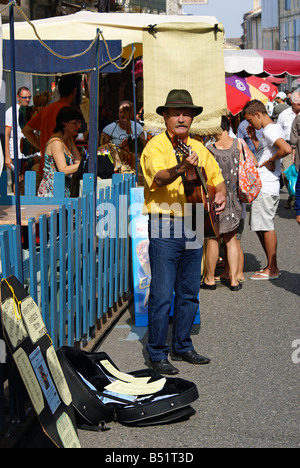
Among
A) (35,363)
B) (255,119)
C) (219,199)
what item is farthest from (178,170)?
(255,119)

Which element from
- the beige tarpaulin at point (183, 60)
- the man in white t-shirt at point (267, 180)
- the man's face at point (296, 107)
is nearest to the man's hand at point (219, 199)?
the beige tarpaulin at point (183, 60)

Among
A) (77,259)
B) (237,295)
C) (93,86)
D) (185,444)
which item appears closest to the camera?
(185,444)

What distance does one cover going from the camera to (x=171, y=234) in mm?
5637

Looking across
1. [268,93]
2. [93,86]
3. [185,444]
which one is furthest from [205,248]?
[268,93]

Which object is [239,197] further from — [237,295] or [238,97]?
[238,97]

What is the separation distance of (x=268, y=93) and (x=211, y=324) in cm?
1127

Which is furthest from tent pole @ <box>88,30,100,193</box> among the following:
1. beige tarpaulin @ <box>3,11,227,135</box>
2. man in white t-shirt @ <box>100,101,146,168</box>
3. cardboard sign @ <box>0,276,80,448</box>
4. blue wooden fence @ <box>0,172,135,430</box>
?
man in white t-shirt @ <box>100,101,146,168</box>

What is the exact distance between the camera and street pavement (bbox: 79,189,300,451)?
451 centimetres

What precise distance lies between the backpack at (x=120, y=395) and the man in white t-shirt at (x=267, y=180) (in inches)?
153

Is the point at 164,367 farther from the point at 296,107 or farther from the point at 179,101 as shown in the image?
the point at 296,107

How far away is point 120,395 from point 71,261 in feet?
4.11

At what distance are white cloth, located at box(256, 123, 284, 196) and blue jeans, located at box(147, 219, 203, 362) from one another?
326 centimetres

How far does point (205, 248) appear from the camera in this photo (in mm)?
8281

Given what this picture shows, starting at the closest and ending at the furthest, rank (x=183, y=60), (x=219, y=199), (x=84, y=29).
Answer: (x=219, y=199), (x=183, y=60), (x=84, y=29)
